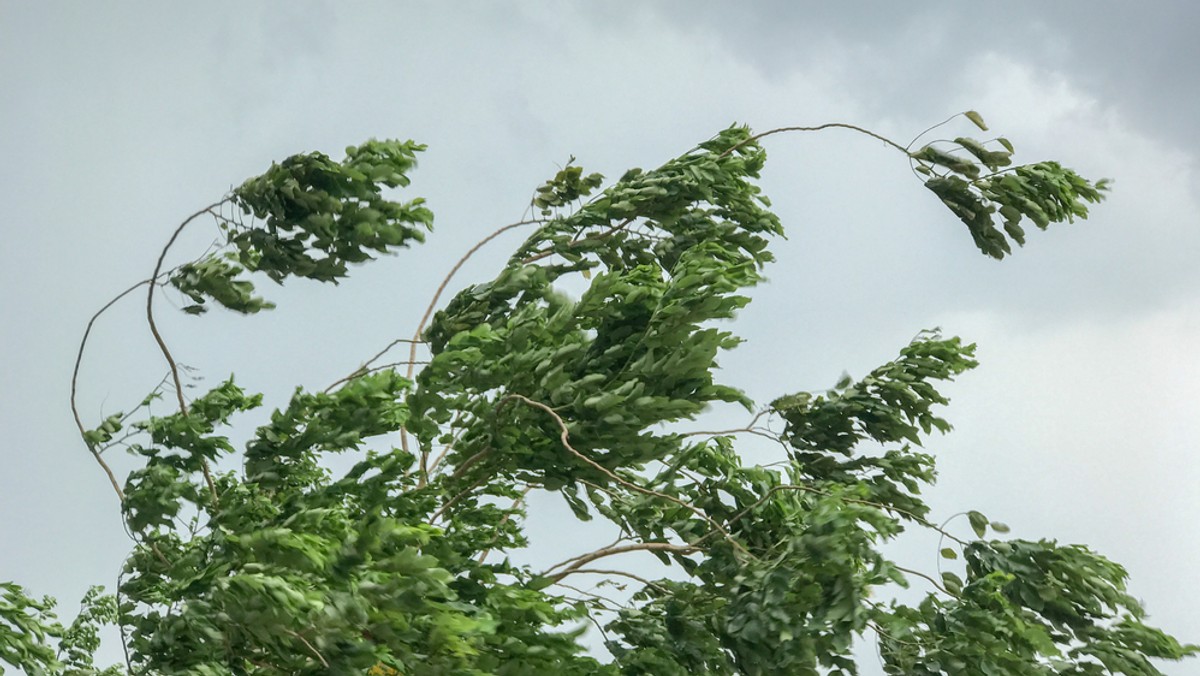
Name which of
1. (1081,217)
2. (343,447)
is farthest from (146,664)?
(1081,217)

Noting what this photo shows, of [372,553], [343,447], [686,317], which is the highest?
[686,317]

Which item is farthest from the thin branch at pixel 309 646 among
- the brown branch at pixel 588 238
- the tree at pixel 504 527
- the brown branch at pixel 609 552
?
the brown branch at pixel 588 238

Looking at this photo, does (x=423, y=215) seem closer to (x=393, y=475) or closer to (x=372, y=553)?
(x=393, y=475)

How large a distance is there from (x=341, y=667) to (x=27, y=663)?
2.15 m

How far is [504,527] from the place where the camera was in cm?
776

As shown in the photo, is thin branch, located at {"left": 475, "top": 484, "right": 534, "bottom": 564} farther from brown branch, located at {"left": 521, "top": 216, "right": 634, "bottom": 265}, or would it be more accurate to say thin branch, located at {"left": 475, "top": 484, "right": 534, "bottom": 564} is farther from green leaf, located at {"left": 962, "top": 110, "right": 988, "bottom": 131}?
green leaf, located at {"left": 962, "top": 110, "right": 988, "bottom": 131}

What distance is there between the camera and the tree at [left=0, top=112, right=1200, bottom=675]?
550cm

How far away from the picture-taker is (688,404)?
20.6 ft

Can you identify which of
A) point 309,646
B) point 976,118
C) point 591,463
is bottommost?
point 309,646

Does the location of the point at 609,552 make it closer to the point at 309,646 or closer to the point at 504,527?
the point at 504,527

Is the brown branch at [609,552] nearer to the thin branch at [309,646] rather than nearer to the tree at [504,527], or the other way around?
the tree at [504,527]

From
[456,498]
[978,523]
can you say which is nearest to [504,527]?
[456,498]

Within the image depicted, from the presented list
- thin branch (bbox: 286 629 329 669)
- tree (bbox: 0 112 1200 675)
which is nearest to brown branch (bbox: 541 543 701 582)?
tree (bbox: 0 112 1200 675)

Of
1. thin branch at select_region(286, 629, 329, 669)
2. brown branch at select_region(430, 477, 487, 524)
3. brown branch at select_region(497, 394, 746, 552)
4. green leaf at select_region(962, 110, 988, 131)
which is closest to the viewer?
thin branch at select_region(286, 629, 329, 669)
